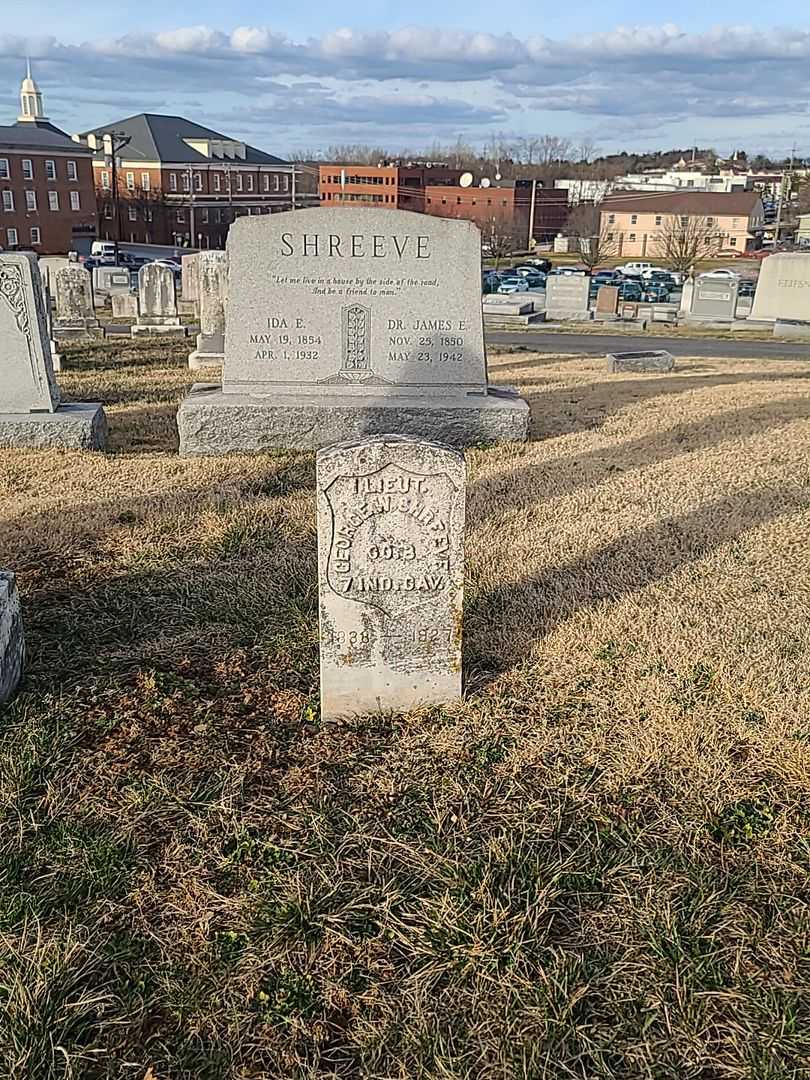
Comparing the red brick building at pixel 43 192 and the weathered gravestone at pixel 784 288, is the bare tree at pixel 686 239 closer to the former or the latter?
the weathered gravestone at pixel 784 288

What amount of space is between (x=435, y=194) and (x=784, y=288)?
47.1 meters

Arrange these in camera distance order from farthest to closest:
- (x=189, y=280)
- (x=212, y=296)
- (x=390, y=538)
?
(x=189, y=280)
(x=212, y=296)
(x=390, y=538)

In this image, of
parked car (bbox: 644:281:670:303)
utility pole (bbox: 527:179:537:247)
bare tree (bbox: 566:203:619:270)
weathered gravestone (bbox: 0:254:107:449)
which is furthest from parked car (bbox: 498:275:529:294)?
weathered gravestone (bbox: 0:254:107:449)

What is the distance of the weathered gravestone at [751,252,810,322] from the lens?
2533 centimetres

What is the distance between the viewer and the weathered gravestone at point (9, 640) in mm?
3977

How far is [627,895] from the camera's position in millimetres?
2932

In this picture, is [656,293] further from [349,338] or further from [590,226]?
[590,226]

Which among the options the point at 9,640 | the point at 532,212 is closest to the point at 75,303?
the point at 9,640

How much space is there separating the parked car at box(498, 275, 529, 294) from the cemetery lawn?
3431cm

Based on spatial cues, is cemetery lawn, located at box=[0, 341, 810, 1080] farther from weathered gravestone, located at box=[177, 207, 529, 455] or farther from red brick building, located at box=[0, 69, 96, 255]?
red brick building, located at box=[0, 69, 96, 255]

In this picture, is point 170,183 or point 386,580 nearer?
point 386,580

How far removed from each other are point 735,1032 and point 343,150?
5194 inches

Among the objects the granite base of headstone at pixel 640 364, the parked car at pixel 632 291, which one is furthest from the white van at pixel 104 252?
the granite base of headstone at pixel 640 364

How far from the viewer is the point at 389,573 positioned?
13.1 feet
